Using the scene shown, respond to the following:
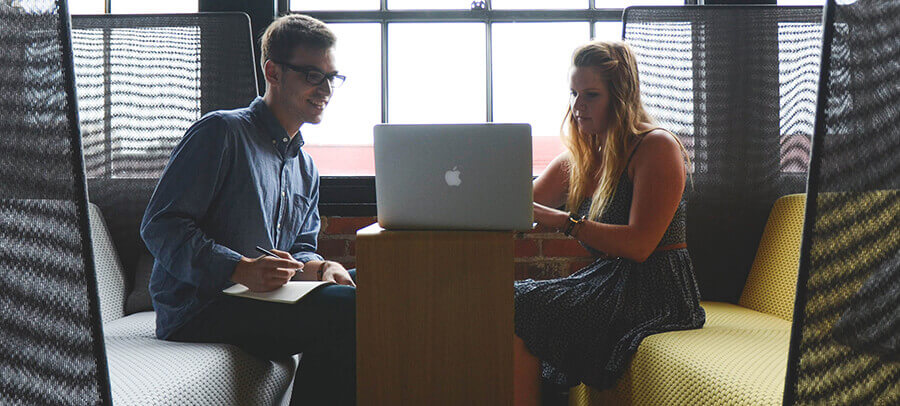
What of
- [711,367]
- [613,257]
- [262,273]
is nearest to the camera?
[711,367]

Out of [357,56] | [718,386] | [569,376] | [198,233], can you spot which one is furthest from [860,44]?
[357,56]

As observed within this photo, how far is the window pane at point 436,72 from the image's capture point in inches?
96.0

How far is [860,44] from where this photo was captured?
2.36ft

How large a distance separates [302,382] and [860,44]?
4.10 ft

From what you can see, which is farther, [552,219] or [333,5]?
[333,5]

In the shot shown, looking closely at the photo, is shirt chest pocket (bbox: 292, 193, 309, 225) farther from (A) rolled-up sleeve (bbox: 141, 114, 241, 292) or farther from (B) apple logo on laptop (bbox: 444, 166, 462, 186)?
(B) apple logo on laptop (bbox: 444, 166, 462, 186)

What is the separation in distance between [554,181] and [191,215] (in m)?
1.08

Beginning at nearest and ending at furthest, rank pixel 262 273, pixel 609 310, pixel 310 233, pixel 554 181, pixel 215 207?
pixel 262 273
pixel 215 207
pixel 609 310
pixel 310 233
pixel 554 181

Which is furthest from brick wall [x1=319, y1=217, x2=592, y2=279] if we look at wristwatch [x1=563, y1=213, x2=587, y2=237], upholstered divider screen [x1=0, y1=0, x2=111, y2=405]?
upholstered divider screen [x1=0, y1=0, x2=111, y2=405]

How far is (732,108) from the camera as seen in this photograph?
7.02 feet

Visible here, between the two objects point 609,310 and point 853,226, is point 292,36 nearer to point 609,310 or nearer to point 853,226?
point 609,310

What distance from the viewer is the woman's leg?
170 centimetres

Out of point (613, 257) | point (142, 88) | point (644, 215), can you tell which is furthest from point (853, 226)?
point (142, 88)

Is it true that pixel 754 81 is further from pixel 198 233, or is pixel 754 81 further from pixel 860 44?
pixel 198 233
